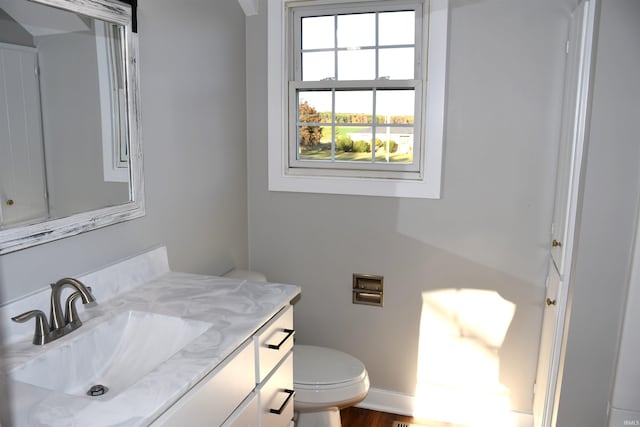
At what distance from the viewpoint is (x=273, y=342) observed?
5.52 feet

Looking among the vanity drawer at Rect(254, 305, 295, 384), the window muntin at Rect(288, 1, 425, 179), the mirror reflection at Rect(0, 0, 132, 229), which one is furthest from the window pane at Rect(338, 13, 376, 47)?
the vanity drawer at Rect(254, 305, 295, 384)

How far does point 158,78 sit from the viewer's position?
6.45 feet

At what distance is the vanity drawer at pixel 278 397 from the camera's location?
163 centimetres

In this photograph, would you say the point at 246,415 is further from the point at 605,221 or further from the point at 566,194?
the point at 566,194

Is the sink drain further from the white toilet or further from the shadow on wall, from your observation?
the white toilet

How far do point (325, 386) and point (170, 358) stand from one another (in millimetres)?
1087

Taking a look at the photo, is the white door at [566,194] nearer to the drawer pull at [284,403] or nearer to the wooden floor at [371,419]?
the wooden floor at [371,419]

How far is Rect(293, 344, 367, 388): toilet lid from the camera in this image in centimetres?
224

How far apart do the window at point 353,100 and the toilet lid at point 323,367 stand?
833 millimetres

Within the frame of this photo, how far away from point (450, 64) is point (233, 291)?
1513 mm

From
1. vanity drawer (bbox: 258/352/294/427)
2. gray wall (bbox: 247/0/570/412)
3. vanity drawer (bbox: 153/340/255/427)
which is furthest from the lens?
gray wall (bbox: 247/0/570/412)

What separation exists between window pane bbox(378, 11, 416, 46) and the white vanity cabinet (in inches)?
60.7

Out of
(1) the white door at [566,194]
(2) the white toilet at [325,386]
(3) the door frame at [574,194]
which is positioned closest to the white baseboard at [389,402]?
(2) the white toilet at [325,386]

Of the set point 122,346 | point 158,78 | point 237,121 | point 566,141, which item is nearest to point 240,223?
point 237,121
